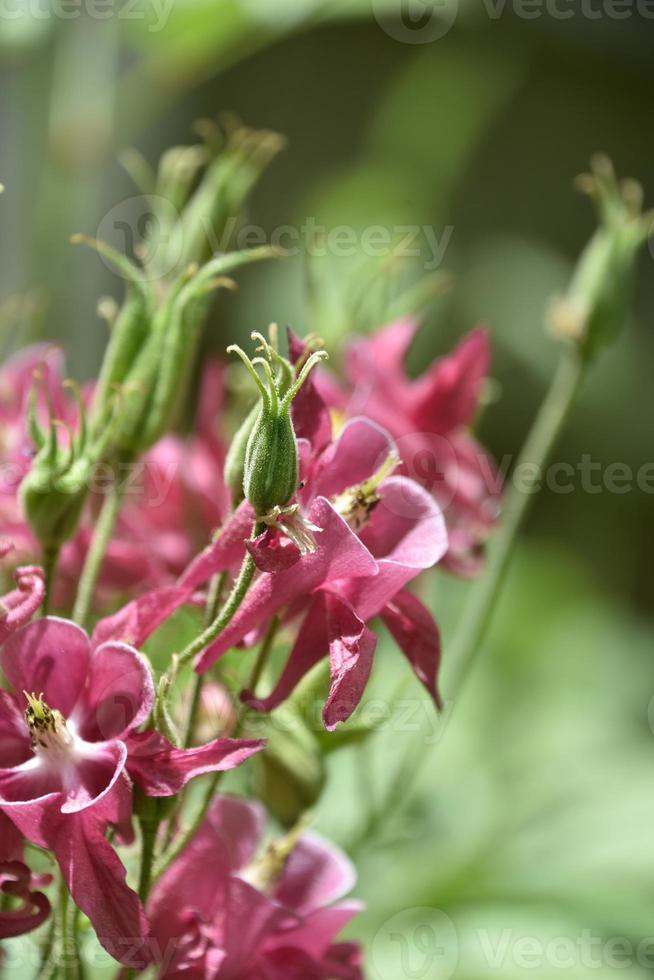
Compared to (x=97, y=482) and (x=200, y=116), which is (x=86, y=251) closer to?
(x=200, y=116)

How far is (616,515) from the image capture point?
5.09 ft

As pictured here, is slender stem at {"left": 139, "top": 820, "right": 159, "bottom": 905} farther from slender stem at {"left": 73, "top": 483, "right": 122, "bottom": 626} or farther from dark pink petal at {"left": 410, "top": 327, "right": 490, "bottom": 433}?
dark pink petal at {"left": 410, "top": 327, "right": 490, "bottom": 433}

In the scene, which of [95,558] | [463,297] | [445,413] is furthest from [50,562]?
[463,297]

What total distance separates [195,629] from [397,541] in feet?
0.30

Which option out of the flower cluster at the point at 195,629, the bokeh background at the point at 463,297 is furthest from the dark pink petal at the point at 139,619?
the bokeh background at the point at 463,297

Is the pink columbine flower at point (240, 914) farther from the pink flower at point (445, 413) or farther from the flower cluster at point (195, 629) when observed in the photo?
the pink flower at point (445, 413)

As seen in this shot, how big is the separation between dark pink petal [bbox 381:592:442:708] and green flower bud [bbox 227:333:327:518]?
52 millimetres

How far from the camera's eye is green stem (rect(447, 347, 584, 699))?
1.34 feet

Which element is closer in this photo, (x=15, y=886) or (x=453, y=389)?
(x=15, y=886)

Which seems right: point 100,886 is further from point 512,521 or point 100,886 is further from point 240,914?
point 512,521

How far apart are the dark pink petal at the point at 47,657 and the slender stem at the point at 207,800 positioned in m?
0.04

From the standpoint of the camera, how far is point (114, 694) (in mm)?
261

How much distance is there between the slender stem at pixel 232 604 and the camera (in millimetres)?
243

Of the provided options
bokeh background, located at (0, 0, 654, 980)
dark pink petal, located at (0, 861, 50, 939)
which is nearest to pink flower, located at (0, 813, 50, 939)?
dark pink petal, located at (0, 861, 50, 939)
